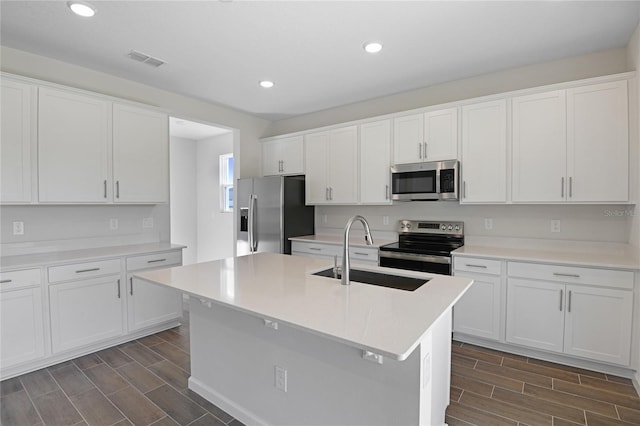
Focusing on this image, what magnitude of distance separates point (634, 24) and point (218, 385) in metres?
4.12

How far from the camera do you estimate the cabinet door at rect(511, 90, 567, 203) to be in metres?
2.82

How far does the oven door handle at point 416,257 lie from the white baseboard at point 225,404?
80.9 inches

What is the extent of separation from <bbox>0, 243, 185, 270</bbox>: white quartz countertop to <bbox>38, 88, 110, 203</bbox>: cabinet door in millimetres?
504

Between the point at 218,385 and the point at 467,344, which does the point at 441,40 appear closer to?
the point at 467,344

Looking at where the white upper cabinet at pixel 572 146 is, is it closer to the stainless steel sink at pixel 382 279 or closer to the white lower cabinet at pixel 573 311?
the white lower cabinet at pixel 573 311

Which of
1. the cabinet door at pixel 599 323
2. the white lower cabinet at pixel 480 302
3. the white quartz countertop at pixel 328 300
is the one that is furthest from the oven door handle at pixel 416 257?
the white quartz countertop at pixel 328 300

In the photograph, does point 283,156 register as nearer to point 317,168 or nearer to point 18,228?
point 317,168

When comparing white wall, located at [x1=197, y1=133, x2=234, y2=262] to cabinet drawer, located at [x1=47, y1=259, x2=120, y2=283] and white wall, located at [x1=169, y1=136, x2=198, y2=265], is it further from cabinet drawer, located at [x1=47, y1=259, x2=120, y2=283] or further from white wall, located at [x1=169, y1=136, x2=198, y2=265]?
cabinet drawer, located at [x1=47, y1=259, x2=120, y2=283]

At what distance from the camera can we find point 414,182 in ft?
11.7

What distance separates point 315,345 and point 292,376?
0.85 ft

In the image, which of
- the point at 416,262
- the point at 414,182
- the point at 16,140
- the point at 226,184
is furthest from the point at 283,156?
the point at 16,140

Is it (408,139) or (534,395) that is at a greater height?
(408,139)

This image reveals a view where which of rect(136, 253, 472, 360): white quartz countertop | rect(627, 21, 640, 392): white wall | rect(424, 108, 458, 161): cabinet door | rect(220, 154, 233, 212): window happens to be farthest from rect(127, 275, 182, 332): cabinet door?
rect(627, 21, 640, 392): white wall

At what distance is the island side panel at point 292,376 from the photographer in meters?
1.38
